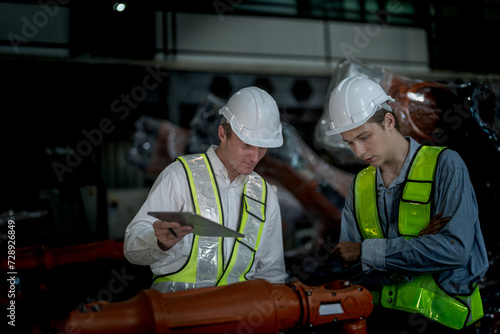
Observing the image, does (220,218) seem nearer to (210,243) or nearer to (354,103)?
(210,243)

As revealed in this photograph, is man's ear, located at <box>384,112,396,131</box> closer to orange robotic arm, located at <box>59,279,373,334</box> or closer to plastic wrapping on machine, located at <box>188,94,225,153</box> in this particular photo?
orange robotic arm, located at <box>59,279,373,334</box>

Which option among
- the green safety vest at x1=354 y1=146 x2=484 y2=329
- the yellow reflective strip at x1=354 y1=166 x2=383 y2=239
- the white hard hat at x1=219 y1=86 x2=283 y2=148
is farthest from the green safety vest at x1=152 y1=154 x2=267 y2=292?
the green safety vest at x1=354 y1=146 x2=484 y2=329

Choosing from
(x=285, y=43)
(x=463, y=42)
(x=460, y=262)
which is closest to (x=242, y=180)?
(x=460, y=262)

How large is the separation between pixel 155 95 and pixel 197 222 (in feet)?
19.8

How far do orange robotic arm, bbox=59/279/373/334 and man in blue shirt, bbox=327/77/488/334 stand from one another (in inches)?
13.3

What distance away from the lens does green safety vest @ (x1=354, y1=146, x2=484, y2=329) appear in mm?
1848

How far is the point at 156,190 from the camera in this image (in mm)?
1990

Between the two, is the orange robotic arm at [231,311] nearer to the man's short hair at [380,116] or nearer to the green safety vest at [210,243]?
the green safety vest at [210,243]

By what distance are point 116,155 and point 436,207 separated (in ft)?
20.5

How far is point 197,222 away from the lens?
1.45 meters

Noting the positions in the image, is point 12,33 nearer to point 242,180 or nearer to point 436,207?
point 242,180

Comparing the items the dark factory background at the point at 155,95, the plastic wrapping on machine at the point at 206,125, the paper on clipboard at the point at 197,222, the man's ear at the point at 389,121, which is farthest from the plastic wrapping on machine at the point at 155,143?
the paper on clipboard at the point at 197,222

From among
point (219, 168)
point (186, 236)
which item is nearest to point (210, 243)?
point (186, 236)

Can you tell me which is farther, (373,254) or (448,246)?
(373,254)
